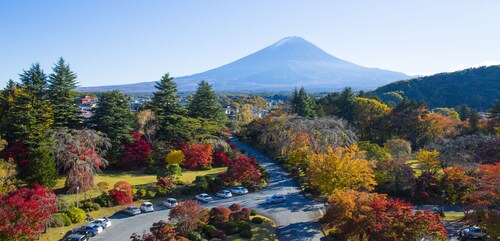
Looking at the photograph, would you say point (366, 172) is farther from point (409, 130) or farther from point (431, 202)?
point (409, 130)

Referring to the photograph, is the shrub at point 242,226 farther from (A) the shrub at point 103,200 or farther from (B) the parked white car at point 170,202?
(A) the shrub at point 103,200

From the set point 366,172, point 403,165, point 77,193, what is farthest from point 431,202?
point 77,193

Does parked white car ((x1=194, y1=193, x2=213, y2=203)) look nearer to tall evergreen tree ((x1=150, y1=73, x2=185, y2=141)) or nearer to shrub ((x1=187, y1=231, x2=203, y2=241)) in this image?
shrub ((x1=187, y1=231, x2=203, y2=241))

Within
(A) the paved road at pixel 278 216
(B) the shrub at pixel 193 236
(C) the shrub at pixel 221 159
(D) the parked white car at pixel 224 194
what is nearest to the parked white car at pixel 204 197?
(A) the paved road at pixel 278 216

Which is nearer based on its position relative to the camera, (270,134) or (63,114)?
(63,114)

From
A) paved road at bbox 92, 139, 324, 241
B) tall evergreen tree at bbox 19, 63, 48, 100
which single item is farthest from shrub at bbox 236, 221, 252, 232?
tall evergreen tree at bbox 19, 63, 48, 100

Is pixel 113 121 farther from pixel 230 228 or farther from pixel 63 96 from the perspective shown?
pixel 230 228
